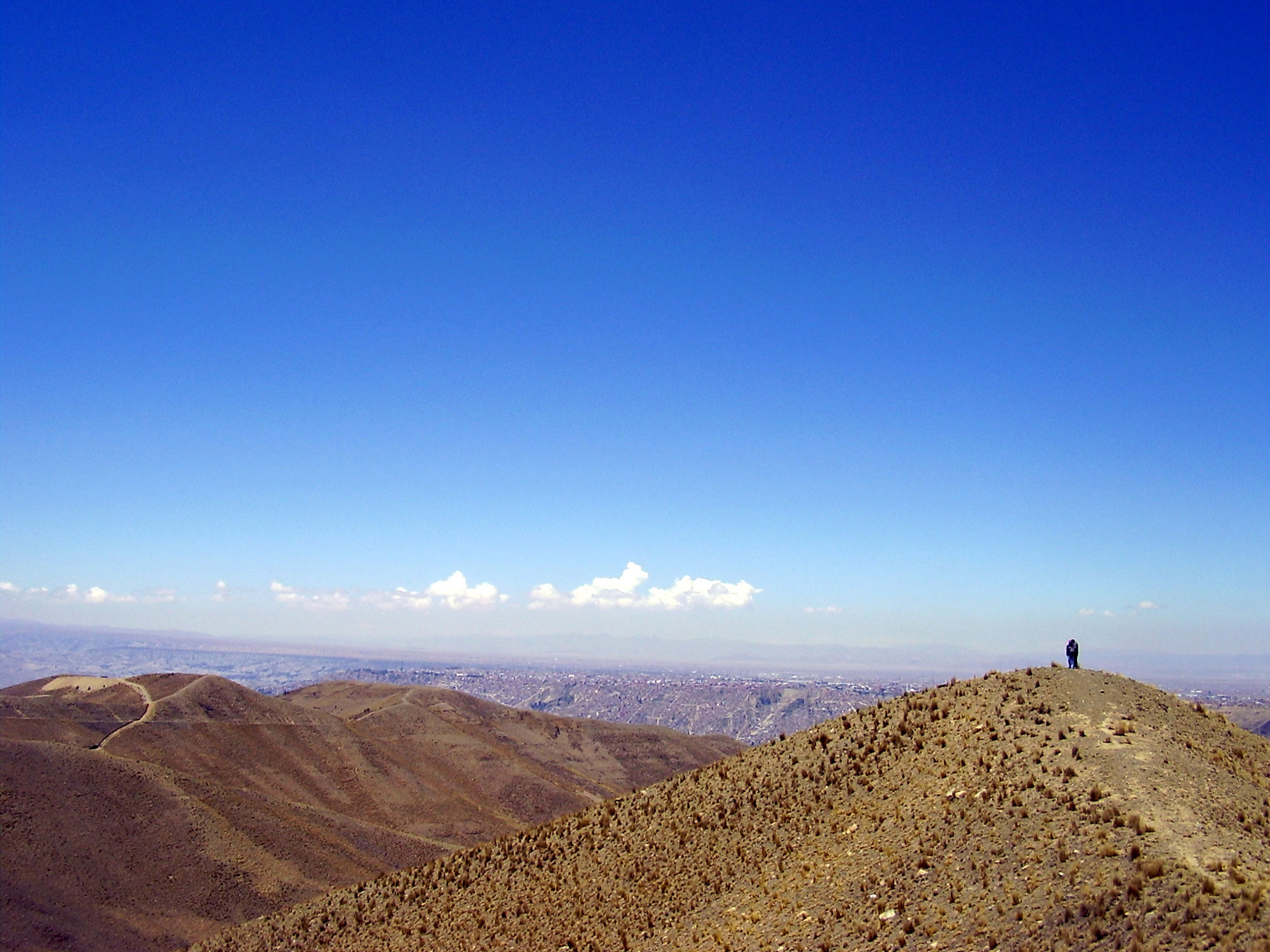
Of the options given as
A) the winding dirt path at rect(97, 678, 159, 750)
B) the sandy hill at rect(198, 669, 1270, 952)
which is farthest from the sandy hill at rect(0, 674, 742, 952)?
the sandy hill at rect(198, 669, 1270, 952)

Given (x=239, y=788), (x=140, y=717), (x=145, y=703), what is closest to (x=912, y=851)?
(x=239, y=788)

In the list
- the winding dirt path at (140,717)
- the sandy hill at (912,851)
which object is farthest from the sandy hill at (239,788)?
the sandy hill at (912,851)

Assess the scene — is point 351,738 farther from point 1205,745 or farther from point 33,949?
point 1205,745

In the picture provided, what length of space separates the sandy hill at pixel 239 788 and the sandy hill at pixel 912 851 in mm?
24603

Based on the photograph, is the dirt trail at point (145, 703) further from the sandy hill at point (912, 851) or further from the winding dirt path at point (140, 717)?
the sandy hill at point (912, 851)

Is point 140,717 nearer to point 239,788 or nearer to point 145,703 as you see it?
point 145,703

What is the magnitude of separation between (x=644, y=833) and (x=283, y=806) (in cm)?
6295

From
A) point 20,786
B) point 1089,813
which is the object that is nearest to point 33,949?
point 20,786

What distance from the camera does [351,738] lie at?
11912 cm

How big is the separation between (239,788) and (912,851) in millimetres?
85446

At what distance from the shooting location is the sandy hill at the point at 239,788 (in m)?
57.3

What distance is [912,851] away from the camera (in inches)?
939

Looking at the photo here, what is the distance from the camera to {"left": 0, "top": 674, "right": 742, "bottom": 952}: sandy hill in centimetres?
5731

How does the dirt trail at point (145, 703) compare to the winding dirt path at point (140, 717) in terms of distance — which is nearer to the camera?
the winding dirt path at point (140, 717)
